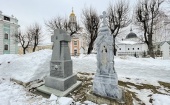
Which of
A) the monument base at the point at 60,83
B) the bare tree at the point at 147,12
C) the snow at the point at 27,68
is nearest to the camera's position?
the monument base at the point at 60,83

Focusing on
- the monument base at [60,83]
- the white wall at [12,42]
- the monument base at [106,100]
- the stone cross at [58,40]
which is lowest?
the monument base at [106,100]

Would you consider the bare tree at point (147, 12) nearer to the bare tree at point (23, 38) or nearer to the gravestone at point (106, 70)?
the gravestone at point (106, 70)

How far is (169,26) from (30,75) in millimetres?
13864

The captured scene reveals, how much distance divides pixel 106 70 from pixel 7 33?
95.2ft

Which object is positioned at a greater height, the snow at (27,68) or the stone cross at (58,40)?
the stone cross at (58,40)

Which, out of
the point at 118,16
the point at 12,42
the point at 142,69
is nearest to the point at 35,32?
the point at 12,42

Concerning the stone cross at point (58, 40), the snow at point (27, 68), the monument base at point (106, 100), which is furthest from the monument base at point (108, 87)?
the snow at point (27, 68)

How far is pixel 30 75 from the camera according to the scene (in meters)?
5.54

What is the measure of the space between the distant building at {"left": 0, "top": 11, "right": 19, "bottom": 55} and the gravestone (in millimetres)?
26930

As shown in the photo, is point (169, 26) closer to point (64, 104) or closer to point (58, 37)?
point (58, 37)

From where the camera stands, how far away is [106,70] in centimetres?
371

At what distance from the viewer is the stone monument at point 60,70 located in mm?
4370

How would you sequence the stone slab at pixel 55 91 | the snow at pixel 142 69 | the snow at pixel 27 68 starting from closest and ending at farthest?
the stone slab at pixel 55 91 < the snow at pixel 27 68 < the snow at pixel 142 69

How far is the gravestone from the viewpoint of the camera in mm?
3502
